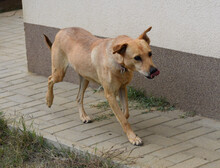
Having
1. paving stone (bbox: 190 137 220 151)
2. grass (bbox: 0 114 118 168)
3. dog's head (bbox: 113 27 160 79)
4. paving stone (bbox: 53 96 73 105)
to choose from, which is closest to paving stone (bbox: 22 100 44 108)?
paving stone (bbox: 53 96 73 105)

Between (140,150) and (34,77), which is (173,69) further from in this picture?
(34,77)

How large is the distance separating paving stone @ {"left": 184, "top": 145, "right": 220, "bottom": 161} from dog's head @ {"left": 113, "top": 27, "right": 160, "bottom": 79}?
911 millimetres

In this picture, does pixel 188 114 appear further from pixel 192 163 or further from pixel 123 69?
pixel 192 163

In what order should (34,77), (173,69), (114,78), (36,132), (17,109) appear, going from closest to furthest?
(114,78) → (36,132) → (173,69) → (17,109) → (34,77)

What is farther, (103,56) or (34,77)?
(34,77)

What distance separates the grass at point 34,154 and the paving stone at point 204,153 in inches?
34.7

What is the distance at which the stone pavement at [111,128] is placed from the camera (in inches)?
198

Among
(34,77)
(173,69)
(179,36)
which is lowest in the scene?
(34,77)

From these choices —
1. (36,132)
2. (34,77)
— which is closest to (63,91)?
(34,77)

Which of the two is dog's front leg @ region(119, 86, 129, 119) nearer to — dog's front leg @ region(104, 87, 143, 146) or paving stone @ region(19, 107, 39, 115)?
dog's front leg @ region(104, 87, 143, 146)

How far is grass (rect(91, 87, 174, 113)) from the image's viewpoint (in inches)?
255

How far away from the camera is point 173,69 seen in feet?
20.8

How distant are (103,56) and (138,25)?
123 cm

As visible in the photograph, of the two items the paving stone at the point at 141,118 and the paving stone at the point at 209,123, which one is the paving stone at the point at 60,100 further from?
the paving stone at the point at 209,123
